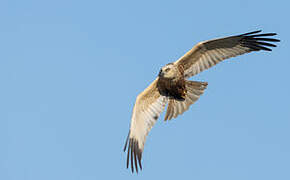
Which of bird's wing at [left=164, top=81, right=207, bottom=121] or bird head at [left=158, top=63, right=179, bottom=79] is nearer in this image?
bird head at [left=158, top=63, right=179, bottom=79]

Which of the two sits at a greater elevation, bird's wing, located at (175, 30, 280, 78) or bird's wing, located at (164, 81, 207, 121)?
bird's wing, located at (175, 30, 280, 78)

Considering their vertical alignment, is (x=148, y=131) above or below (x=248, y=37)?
below

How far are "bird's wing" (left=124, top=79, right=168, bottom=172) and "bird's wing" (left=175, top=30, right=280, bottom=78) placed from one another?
102cm

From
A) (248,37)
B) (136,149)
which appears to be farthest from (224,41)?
(136,149)

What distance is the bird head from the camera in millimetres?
18688

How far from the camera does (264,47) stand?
18719 mm

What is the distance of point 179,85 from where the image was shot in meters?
19.0

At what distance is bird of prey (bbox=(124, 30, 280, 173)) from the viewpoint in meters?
18.8

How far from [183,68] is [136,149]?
241cm

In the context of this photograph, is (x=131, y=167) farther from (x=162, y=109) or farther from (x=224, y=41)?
(x=224, y=41)

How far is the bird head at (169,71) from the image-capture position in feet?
61.3

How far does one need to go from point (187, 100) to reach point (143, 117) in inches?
48.8

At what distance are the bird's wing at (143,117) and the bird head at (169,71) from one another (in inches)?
22.1

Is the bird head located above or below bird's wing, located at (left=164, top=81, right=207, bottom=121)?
above
